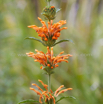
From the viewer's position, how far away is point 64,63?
96.0 inches

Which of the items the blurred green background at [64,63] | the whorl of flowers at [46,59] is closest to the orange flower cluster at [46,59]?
the whorl of flowers at [46,59]

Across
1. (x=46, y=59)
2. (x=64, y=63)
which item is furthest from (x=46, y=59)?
(x=64, y=63)

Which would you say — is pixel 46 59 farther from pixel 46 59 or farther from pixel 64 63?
pixel 64 63

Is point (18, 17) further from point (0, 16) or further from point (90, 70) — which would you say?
point (90, 70)

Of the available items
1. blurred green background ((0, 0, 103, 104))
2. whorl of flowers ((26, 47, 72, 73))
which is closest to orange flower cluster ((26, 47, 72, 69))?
whorl of flowers ((26, 47, 72, 73))

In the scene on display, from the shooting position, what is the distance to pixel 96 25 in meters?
3.01

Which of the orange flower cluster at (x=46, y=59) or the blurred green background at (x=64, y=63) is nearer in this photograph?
the orange flower cluster at (x=46, y=59)

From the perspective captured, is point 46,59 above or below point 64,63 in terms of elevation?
below

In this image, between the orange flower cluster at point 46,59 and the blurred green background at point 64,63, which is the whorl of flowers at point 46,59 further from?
the blurred green background at point 64,63

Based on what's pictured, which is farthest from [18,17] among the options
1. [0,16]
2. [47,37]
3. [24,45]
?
[47,37]

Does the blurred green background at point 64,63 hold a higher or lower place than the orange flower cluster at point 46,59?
higher

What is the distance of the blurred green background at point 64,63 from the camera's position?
1764 millimetres

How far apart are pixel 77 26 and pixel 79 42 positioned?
882mm

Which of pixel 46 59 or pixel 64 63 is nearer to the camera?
pixel 46 59
